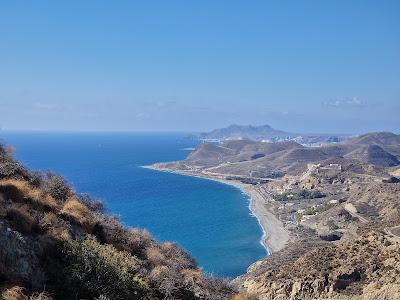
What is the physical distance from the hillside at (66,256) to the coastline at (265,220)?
191 ft

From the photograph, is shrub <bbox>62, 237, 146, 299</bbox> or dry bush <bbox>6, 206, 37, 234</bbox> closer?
shrub <bbox>62, 237, 146, 299</bbox>

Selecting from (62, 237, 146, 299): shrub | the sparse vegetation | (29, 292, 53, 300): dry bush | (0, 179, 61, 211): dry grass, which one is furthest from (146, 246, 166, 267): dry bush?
the sparse vegetation

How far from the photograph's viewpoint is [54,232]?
11859 millimetres

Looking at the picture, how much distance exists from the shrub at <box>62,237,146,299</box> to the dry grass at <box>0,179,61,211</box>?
7.86ft

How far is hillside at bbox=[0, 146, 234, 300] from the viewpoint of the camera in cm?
1004

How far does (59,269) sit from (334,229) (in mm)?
71066

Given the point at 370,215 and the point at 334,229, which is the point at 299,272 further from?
the point at 370,215

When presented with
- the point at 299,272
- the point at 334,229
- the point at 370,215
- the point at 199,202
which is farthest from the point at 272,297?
the point at 199,202

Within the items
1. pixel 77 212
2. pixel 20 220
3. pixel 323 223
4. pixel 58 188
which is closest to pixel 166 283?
pixel 77 212

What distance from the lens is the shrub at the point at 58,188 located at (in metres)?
15.4

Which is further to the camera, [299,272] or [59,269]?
[299,272]

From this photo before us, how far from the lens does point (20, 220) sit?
11164 mm

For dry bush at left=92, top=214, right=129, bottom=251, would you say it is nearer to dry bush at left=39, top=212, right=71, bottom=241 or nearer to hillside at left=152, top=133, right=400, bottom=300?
dry bush at left=39, top=212, right=71, bottom=241

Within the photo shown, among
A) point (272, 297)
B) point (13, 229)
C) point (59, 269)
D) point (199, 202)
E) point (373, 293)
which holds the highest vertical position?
point (13, 229)
